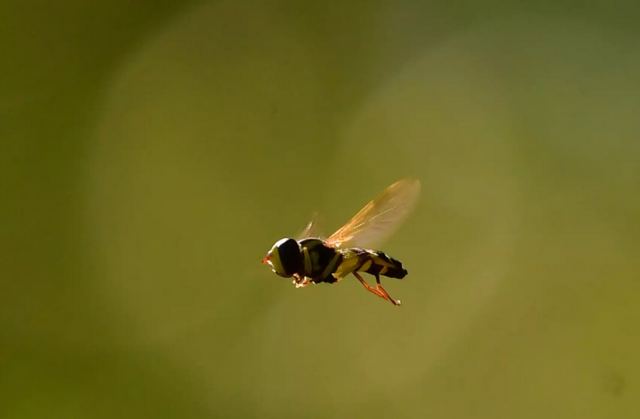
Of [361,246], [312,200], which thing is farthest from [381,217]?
[312,200]

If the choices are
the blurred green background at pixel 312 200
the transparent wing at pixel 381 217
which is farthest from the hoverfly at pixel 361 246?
the blurred green background at pixel 312 200

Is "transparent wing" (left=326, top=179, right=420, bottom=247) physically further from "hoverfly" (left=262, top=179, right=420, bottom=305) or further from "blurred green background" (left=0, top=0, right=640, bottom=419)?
"blurred green background" (left=0, top=0, right=640, bottom=419)

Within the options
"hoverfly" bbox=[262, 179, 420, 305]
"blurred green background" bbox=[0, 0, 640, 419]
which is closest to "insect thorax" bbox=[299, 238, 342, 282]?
"hoverfly" bbox=[262, 179, 420, 305]

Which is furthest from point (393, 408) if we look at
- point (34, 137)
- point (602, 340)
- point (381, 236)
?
point (34, 137)

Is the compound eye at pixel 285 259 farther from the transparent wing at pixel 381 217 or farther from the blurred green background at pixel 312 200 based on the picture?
the blurred green background at pixel 312 200

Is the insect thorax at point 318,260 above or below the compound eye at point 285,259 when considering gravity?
below

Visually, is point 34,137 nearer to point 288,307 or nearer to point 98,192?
point 98,192

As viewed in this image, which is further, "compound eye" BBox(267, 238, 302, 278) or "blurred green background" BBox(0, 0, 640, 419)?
"blurred green background" BBox(0, 0, 640, 419)

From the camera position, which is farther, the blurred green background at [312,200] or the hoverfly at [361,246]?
the blurred green background at [312,200]
